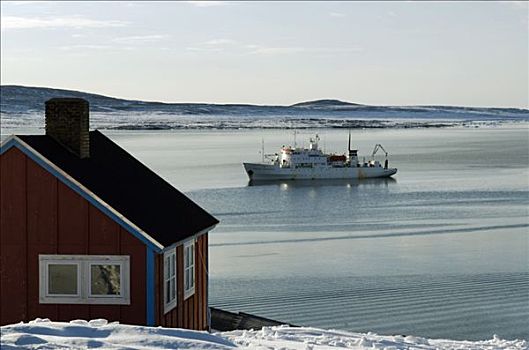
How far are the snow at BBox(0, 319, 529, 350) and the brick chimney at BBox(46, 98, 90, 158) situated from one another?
3.84 m

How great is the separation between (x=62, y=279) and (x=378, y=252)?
66.5 ft

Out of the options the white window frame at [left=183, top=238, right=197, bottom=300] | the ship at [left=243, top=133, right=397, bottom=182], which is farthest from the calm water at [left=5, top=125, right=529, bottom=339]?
the white window frame at [left=183, top=238, right=197, bottom=300]

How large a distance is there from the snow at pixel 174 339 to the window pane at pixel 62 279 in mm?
2381

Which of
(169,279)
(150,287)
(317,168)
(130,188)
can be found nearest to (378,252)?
(130,188)

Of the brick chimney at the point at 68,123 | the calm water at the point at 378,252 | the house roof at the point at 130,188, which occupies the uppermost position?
the brick chimney at the point at 68,123

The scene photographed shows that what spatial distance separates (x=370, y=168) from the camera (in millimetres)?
75125

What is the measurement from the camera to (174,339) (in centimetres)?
1010

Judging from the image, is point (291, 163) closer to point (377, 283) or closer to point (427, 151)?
point (427, 151)

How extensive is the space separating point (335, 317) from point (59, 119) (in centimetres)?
972

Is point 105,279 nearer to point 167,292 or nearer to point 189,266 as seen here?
point 167,292

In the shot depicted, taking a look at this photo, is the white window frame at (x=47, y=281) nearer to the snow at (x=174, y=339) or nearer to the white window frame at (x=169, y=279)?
the white window frame at (x=169, y=279)

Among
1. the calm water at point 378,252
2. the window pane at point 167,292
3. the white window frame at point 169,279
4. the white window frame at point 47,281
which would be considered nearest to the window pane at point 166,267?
the white window frame at point 169,279

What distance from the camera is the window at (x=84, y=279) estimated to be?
13703 millimetres

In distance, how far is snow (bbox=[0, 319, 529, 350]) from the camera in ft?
30.8
